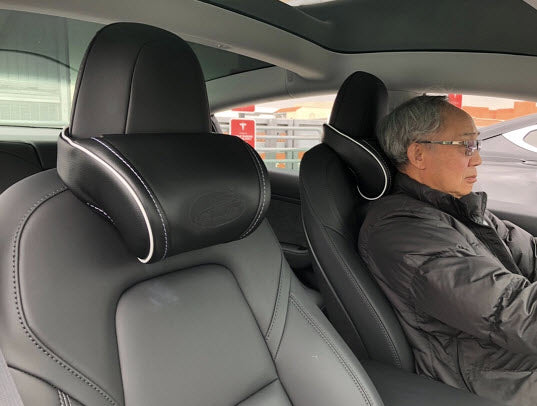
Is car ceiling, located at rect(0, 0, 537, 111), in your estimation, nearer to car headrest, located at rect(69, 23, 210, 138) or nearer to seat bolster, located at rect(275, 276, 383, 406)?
car headrest, located at rect(69, 23, 210, 138)

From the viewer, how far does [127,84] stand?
38.8 inches

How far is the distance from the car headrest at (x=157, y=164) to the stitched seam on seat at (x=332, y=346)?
10.8 inches

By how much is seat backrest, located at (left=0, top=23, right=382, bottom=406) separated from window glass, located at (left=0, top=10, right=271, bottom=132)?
43.4 inches

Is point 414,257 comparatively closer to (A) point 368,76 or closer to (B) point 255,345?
(B) point 255,345

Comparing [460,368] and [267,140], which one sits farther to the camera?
[267,140]

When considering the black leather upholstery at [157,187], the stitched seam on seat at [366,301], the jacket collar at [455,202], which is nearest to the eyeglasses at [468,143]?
the jacket collar at [455,202]

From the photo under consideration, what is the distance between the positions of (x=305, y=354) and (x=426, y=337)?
1.70 ft

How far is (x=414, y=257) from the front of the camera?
1459 millimetres

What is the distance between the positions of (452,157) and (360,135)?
0.33m

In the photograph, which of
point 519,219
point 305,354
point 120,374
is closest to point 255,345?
point 305,354

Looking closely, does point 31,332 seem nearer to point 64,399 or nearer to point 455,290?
point 64,399

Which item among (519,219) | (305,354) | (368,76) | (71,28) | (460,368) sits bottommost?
(460,368)

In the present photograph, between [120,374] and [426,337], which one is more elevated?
[120,374]

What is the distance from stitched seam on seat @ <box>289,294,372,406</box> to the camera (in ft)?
3.92
